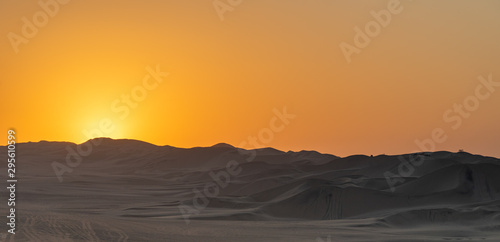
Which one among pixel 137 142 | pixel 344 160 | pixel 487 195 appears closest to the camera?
pixel 487 195

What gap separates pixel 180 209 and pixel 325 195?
35.8ft

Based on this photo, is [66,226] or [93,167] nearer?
[66,226]

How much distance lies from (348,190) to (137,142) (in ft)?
266

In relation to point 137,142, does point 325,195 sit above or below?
below

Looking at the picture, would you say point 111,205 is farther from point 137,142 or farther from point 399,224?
point 137,142

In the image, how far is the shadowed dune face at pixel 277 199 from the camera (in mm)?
26775

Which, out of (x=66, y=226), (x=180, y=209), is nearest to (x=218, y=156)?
(x=180, y=209)

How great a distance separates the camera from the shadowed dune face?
87.8ft

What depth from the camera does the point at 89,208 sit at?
3456 cm

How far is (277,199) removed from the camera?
44031 millimetres

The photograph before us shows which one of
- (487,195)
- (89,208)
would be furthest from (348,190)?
(89,208)

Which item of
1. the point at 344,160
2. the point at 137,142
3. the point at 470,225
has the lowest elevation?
the point at 470,225

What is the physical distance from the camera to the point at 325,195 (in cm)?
4238

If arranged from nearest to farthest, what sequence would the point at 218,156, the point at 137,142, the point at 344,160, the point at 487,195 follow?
the point at 487,195 → the point at 344,160 → the point at 218,156 → the point at 137,142
